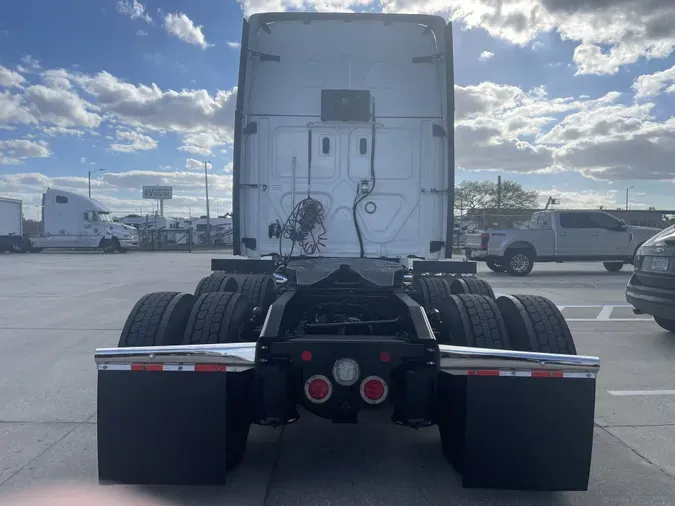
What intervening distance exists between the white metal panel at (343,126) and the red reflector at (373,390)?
8.73ft

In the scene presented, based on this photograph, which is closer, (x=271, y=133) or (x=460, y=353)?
(x=460, y=353)

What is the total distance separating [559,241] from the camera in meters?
16.9

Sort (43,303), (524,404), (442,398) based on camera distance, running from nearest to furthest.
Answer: (524,404)
(442,398)
(43,303)

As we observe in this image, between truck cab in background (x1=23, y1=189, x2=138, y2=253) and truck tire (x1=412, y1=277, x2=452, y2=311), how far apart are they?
29564 mm

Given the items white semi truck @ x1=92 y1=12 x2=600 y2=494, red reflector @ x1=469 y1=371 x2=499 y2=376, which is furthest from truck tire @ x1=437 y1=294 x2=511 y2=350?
red reflector @ x1=469 y1=371 x2=499 y2=376

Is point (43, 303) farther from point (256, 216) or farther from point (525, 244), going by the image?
point (525, 244)

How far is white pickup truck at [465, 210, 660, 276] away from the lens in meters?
16.6

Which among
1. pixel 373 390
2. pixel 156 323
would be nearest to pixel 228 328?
pixel 156 323

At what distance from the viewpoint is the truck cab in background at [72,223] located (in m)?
31.4

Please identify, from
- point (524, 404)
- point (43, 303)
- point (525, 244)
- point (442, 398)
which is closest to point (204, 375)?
point (442, 398)

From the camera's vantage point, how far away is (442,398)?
10.6 ft

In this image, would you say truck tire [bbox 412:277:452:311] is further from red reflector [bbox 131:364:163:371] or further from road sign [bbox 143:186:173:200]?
road sign [bbox 143:186:173:200]

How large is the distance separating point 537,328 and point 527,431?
0.99 metres

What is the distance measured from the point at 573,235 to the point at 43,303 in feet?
46.7
